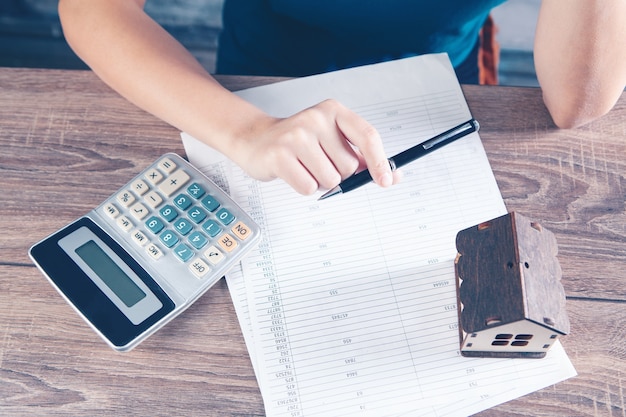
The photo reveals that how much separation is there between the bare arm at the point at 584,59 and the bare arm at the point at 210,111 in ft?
0.69

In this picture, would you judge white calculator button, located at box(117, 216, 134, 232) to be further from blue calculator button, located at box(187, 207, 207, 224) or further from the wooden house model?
the wooden house model

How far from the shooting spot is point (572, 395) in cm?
45

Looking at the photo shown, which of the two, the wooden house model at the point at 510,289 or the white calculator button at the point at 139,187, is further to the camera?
the white calculator button at the point at 139,187

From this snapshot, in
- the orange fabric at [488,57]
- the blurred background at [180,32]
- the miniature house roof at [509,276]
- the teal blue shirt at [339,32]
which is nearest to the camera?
the miniature house roof at [509,276]

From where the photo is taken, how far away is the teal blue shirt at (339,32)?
2.08 ft

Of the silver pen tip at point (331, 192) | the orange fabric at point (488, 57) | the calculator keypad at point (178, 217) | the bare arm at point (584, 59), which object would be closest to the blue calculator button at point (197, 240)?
the calculator keypad at point (178, 217)

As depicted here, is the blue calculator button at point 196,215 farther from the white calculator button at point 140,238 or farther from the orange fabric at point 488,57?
the orange fabric at point 488,57

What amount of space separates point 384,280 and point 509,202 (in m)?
0.15

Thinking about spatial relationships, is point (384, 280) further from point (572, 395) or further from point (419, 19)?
point (419, 19)

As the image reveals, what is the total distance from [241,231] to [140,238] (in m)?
0.09

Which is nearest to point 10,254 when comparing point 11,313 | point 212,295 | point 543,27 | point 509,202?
point 11,313

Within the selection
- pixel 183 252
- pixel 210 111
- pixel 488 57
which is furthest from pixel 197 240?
pixel 488 57

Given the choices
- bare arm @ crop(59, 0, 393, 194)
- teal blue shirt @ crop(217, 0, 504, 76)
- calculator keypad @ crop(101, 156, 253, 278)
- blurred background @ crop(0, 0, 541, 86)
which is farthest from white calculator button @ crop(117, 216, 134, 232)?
blurred background @ crop(0, 0, 541, 86)

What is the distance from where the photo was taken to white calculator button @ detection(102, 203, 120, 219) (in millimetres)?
497
